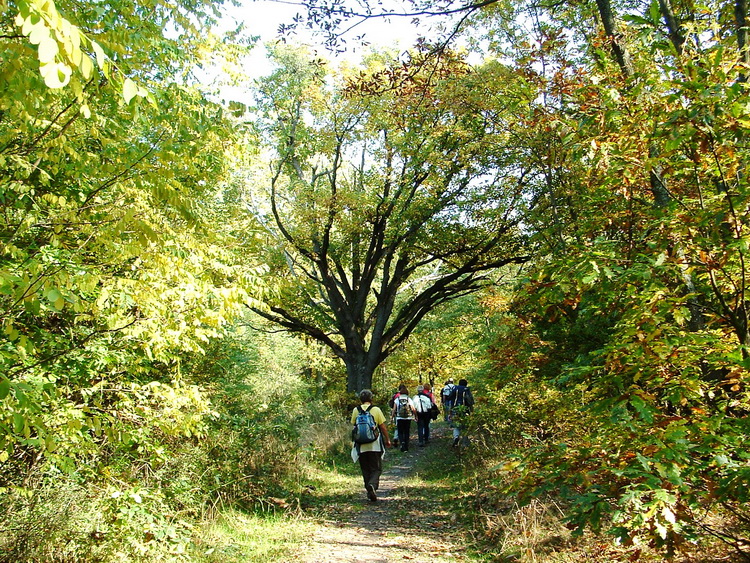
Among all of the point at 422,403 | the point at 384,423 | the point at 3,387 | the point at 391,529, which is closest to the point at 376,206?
the point at 422,403

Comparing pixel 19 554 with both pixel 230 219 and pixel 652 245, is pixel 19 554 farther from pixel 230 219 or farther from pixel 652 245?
pixel 230 219

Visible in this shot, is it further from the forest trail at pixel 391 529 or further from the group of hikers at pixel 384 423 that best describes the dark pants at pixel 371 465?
the forest trail at pixel 391 529

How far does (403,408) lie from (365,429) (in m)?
6.44

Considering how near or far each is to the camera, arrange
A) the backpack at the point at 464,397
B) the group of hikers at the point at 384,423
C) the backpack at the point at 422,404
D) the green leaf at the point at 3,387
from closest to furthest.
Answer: the green leaf at the point at 3,387
the group of hikers at the point at 384,423
the backpack at the point at 464,397
the backpack at the point at 422,404

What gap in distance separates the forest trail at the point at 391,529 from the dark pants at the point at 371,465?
0.40 metres

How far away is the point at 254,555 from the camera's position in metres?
5.81

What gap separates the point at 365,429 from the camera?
8.53 metres

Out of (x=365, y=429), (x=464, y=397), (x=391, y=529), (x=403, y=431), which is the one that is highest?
(x=464, y=397)

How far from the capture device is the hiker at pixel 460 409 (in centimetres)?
1097

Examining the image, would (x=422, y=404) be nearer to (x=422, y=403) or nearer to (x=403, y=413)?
(x=422, y=403)

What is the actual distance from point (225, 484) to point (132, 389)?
279cm

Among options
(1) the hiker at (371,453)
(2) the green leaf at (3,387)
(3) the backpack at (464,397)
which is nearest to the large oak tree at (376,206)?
(3) the backpack at (464,397)

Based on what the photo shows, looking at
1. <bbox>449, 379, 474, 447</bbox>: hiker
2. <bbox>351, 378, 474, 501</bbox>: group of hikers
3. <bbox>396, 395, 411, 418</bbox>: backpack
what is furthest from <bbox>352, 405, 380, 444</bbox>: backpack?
<bbox>396, 395, 411, 418</bbox>: backpack

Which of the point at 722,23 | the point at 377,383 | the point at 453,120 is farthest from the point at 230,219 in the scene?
the point at 377,383
